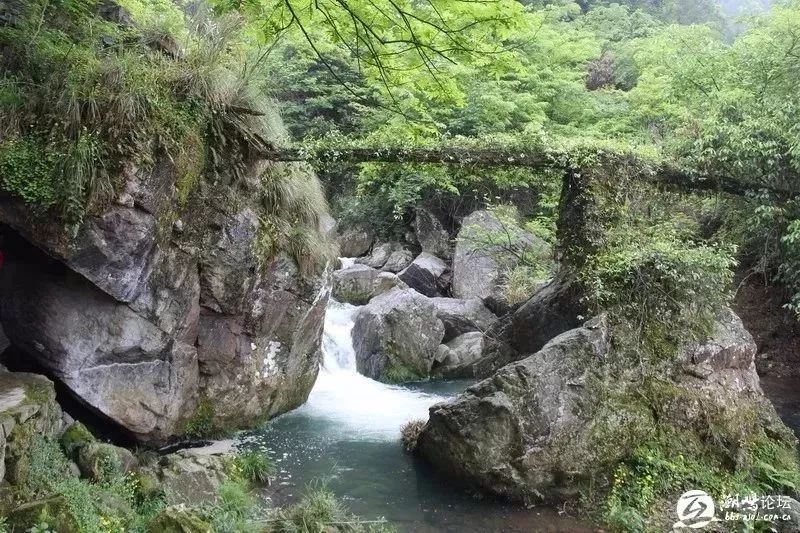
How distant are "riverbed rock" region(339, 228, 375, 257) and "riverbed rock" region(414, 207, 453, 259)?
172 cm

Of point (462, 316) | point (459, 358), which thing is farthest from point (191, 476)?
point (462, 316)

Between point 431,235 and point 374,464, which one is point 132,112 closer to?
point 374,464

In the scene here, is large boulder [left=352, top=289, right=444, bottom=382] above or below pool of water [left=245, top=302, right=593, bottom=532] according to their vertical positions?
above

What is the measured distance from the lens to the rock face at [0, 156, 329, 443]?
20.4ft

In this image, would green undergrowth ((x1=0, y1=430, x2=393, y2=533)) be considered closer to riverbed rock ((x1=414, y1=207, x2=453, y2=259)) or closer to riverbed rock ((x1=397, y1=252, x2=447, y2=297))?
riverbed rock ((x1=397, y1=252, x2=447, y2=297))

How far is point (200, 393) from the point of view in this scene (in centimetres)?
755

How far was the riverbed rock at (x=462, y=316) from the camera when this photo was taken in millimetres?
12711

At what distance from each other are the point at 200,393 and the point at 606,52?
68.5 feet

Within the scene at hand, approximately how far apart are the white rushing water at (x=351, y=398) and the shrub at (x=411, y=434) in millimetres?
227

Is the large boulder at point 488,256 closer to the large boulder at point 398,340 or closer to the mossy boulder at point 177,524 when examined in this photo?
the large boulder at point 398,340

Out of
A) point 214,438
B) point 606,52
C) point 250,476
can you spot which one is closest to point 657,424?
point 250,476

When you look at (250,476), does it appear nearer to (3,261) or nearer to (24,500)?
(24,500)

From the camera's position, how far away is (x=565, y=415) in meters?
6.45

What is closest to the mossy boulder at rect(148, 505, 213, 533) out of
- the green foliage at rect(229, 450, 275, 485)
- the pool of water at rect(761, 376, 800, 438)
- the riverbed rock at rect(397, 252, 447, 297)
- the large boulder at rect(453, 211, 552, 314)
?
the green foliage at rect(229, 450, 275, 485)
